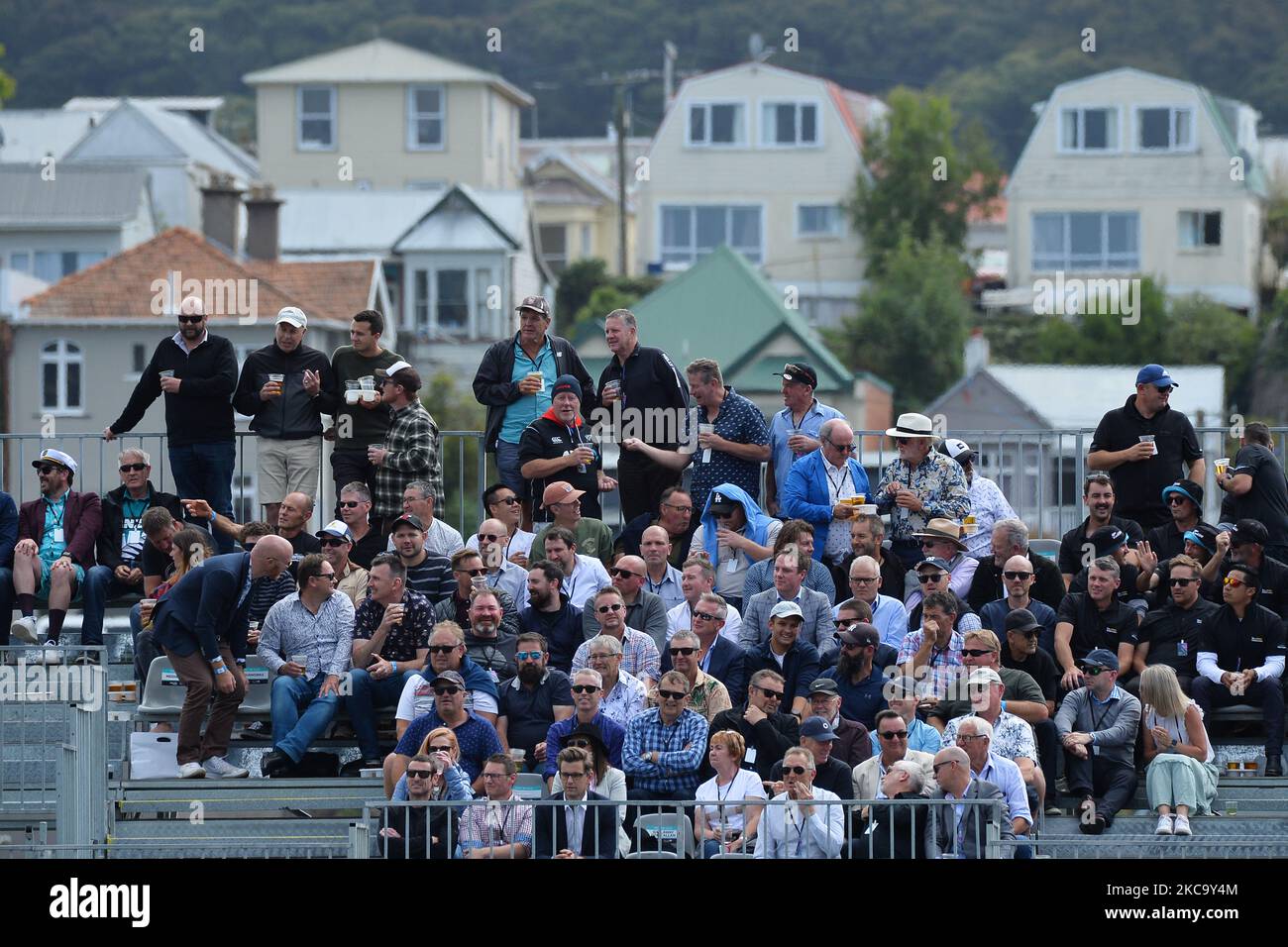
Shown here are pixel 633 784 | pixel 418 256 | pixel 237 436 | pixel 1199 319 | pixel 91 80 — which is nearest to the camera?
pixel 633 784

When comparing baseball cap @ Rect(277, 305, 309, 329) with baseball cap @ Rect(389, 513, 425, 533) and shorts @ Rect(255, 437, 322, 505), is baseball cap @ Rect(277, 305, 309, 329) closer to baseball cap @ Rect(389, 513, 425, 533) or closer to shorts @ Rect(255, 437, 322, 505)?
shorts @ Rect(255, 437, 322, 505)

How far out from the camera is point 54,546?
14750mm

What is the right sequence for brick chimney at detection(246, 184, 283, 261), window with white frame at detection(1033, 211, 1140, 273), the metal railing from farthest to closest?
window with white frame at detection(1033, 211, 1140, 273), brick chimney at detection(246, 184, 283, 261), the metal railing

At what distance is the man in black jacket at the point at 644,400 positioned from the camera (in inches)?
590

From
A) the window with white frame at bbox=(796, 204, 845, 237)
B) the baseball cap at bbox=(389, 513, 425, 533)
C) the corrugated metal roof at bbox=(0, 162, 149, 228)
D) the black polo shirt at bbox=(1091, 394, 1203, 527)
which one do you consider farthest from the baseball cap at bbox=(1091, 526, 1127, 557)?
the window with white frame at bbox=(796, 204, 845, 237)

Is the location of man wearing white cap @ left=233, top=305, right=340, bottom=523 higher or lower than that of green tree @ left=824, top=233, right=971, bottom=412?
lower

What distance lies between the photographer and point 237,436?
640 inches

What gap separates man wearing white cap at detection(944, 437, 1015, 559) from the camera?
1436cm

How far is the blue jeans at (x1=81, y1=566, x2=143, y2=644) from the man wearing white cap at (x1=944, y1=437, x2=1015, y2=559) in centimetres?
560

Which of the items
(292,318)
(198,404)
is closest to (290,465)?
(198,404)

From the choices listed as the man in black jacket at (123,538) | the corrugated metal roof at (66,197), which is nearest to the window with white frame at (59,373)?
the corrugated metal roof at (66,197)

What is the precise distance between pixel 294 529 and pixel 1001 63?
8810cm

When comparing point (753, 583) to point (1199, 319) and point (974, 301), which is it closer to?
point (1199, 319)
